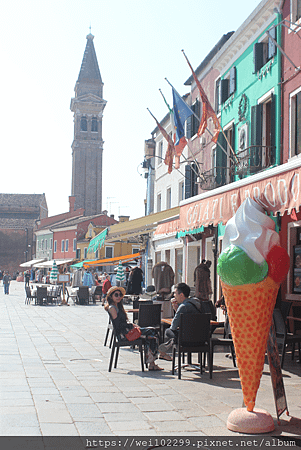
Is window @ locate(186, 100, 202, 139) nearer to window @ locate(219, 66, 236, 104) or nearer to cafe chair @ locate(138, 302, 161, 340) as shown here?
window @ locate(219, 66, 236, 104)

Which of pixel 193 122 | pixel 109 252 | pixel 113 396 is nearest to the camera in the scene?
pixel 113 396

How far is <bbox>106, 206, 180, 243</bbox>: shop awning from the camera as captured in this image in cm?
1928

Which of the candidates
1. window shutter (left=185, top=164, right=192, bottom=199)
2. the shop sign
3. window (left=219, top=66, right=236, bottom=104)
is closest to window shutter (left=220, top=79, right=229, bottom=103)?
window (left=219, top=66, right=236, bottom=104)

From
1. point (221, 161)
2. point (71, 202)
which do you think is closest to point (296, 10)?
point (221, 161)

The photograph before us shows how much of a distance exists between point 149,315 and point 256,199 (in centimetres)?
296

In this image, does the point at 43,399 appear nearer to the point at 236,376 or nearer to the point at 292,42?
the point at 236,376

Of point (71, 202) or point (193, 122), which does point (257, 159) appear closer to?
point (193, 122)

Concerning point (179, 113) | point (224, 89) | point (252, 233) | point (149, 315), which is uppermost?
point (224, 89)

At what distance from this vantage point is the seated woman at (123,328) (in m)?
7.71

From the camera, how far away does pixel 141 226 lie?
2022 centimetres

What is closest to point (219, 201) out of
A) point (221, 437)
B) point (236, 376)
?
point (236, 376)

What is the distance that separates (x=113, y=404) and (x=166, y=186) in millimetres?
19908

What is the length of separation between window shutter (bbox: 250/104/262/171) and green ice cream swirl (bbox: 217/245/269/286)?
8649 mm

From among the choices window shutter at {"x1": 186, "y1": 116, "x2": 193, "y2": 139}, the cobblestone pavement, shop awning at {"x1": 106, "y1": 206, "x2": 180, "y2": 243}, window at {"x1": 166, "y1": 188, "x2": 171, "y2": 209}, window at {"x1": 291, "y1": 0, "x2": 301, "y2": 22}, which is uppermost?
window at {"x1": 291, "y1": 0, "x2": 301, "y2": 22}
